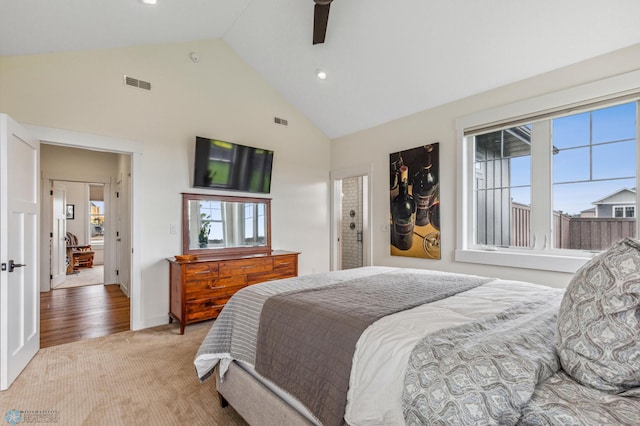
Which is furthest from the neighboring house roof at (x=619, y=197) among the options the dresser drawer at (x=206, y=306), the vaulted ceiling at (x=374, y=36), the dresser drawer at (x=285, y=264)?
the dresser drawer at (x=206, y=306)

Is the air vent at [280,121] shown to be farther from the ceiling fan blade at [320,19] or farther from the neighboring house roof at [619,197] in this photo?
the neighboring house roof at [619,197]

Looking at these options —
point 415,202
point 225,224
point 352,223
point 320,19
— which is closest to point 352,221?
point 352,223

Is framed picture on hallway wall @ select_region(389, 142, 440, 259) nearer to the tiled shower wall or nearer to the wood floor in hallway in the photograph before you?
the tiled shower wall

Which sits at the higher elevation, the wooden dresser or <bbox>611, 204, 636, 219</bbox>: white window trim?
<bbox>611, 204, 636, 219</bbox>: white window trim

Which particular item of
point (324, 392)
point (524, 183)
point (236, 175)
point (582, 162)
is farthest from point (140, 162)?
point (582, 162)

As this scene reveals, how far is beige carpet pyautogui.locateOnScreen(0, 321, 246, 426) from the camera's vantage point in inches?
79.3

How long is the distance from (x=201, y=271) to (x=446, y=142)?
317 centimetres

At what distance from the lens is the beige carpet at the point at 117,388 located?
6.61 ft

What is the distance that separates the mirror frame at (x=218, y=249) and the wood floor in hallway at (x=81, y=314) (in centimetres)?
113

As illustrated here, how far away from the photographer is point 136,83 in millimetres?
3641

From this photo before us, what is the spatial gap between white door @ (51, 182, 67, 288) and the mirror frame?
11.1 feet

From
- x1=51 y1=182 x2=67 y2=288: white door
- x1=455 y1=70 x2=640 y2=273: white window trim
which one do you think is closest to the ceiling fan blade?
x1=455 y1=70 x2=640 y2=273: white window trim

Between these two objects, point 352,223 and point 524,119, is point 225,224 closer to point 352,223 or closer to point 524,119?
point 352,223

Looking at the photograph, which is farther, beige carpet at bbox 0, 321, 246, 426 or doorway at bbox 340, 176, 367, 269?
doorway at bbox 340, 176, 367, 269
